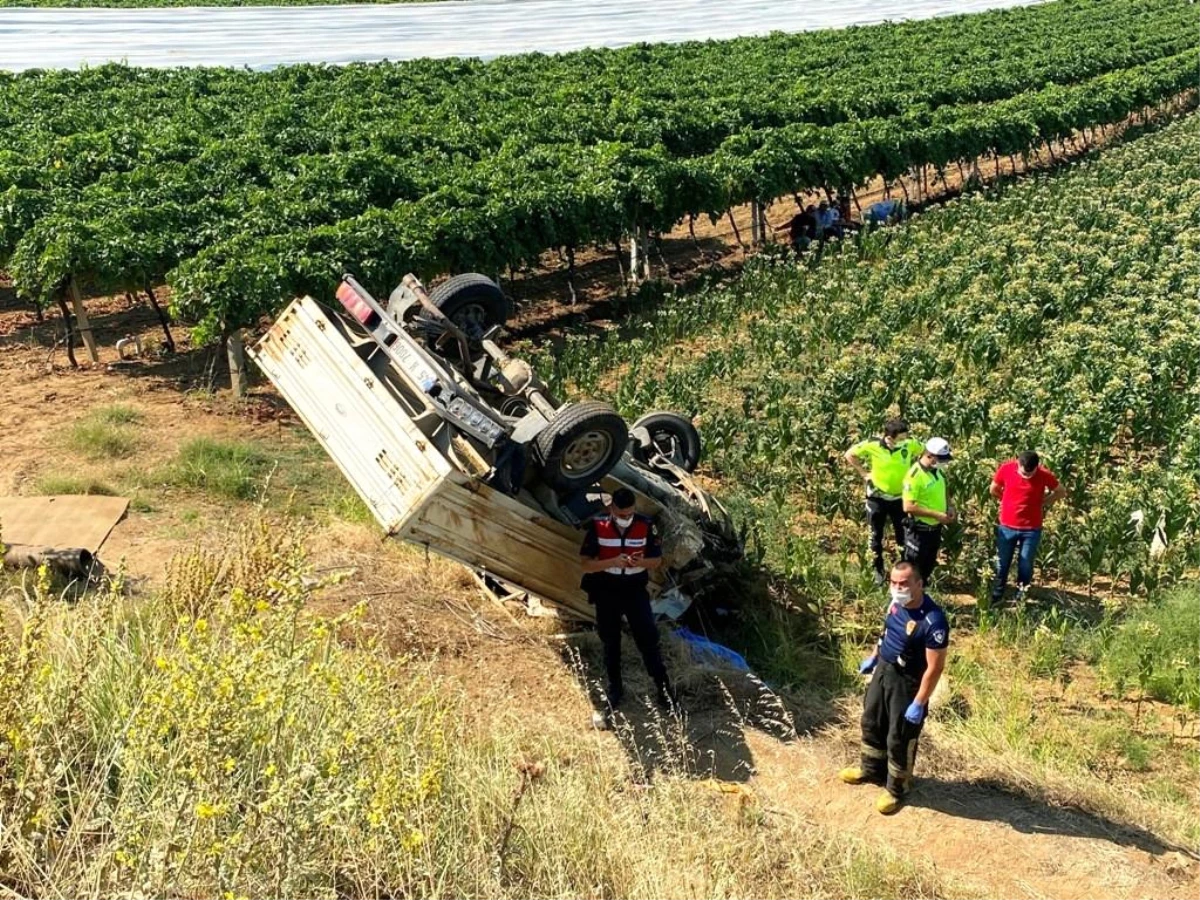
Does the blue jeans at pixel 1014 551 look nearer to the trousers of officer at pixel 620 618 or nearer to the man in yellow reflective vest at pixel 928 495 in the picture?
the man in yellow reflective vest at pixel 928 495

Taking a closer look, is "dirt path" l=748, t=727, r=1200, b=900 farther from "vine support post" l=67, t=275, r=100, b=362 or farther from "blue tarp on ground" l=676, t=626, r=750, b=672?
"vine support post" l=67, t=275, r=100, b=362

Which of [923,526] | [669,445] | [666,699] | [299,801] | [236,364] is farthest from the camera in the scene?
[236,364]

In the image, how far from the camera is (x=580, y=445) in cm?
745

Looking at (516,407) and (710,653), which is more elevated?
(516,407)

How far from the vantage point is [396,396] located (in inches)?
293

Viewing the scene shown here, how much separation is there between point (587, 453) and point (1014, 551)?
459 cm

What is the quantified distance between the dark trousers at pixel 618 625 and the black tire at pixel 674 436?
2718mm

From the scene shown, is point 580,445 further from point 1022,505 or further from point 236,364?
point 236,364

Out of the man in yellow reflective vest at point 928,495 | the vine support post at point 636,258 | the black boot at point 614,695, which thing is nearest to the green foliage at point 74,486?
the black boot at point 614,695

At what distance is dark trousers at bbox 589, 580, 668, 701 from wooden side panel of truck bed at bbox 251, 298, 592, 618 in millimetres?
412

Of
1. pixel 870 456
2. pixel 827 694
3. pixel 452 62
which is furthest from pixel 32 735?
pixel 452 62

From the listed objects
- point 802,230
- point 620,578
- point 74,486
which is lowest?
point 74,486

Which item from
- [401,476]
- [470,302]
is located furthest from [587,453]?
[470,302]

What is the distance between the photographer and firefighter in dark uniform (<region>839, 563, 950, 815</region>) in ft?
20.9
